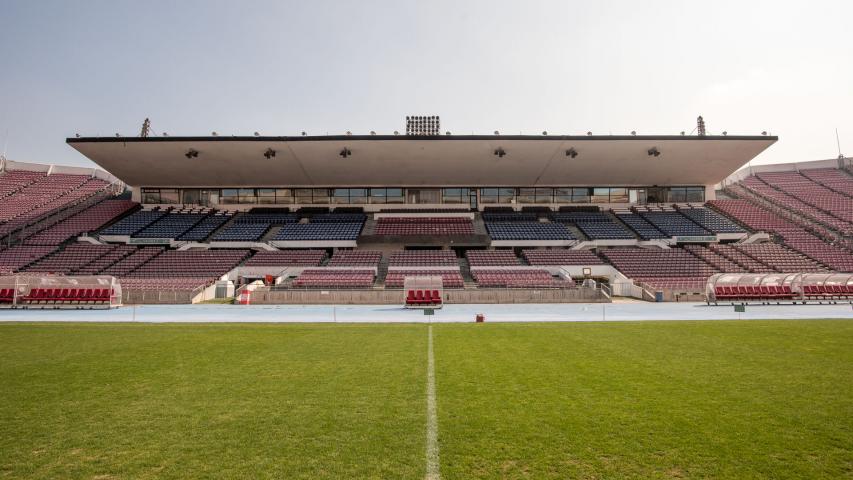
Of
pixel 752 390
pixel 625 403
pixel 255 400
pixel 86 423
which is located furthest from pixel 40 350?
pixel 752 390

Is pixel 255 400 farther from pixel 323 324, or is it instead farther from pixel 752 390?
pixel 323 324

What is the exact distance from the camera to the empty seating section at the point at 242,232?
40.9 m

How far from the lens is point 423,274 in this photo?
33.2 metres

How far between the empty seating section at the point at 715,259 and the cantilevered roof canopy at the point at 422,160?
9222 millimetres

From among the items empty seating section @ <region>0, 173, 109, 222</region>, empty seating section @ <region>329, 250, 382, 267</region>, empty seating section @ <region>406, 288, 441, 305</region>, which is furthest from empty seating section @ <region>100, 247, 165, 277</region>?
empty seating section @ <region>406, 288, 441, 305</region>

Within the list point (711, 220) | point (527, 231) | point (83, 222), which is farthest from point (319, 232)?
point (711, 220)

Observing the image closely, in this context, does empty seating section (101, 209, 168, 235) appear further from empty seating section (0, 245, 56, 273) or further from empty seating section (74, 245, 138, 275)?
empty seating section (0, 245, 56, 273)

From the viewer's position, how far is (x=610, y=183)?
46.4 m

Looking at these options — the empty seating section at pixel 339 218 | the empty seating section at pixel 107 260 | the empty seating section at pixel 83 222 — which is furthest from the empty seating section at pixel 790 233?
the empty seating section at pixel 83 222

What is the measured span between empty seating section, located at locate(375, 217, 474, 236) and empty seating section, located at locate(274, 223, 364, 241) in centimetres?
261

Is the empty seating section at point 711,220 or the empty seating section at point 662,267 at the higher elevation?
the empty seating section at point 711,220

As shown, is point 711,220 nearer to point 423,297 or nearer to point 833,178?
point 833,178

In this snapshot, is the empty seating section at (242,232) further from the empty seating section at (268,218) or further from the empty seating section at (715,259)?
the empty seating section at (715,259)

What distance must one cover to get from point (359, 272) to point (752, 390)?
29.5 metres
